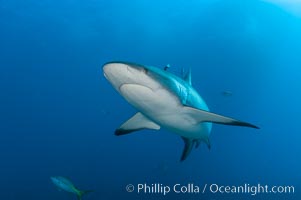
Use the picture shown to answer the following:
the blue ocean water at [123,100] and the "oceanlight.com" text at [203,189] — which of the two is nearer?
the "oceanlight.com" text at [203,189]

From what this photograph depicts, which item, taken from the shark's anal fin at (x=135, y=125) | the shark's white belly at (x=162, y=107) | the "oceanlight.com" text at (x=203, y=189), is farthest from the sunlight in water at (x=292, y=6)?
the shark's anal fin at (x=135, y=125)

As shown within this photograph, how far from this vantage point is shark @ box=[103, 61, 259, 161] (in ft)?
8.56

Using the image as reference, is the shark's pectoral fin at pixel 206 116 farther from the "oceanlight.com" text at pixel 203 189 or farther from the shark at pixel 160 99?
the "oceanlight.com" text at pixel 203 189

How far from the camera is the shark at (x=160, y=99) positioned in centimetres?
261

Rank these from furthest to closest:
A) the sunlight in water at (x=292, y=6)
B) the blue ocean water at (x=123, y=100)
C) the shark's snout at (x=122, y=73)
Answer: the blue ocean water at (x=123, y=100) → the sunlight in water at (x=292, y=6) → the shark's snout at (x=122, y=73)

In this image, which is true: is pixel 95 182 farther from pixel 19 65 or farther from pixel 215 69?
pixel 215 69

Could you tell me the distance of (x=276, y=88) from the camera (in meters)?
19.8

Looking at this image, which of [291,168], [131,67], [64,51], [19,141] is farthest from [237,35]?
[131,67]

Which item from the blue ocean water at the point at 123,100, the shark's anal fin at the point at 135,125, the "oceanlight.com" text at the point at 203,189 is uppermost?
the blue ocean water at the point at 123,100

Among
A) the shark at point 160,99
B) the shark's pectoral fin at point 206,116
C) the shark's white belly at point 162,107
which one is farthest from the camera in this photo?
the shark's pectoral fin at point 206,116

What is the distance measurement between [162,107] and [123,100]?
15.4m

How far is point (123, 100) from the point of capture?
18.5 metres

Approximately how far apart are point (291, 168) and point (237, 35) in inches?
331

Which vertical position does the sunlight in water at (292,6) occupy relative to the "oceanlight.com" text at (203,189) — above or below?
above
